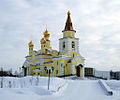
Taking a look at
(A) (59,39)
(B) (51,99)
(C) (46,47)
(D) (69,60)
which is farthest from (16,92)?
(C) (46,47)

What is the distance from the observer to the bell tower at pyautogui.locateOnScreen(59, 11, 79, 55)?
43750mm

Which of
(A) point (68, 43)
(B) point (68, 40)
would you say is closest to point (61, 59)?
(A) point (68, 43)

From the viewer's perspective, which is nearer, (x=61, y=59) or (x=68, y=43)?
(x=61, y=59)

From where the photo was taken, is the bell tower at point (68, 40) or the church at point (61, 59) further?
the bell tower at point (68, 40)

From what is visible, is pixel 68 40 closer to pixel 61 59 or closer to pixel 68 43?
pixel 68 43

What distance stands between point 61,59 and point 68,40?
4.30 m

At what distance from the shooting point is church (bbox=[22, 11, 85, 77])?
1657 inches

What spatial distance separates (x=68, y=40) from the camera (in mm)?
43688

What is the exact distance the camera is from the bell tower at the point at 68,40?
1722 inches

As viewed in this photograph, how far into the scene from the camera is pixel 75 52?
1748 inches

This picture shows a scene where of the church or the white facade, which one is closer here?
the church

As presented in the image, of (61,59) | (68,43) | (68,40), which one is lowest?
(61,59)

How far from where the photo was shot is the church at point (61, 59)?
42.1 metres

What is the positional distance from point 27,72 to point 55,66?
8.50 meters
